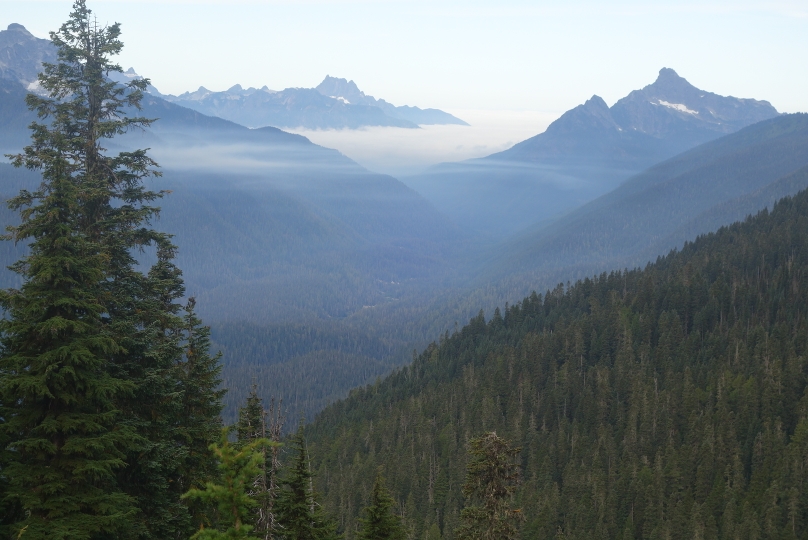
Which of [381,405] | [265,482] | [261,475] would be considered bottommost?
[381,405]

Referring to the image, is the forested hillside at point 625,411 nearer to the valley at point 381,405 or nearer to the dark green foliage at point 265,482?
the valley at point 381,405

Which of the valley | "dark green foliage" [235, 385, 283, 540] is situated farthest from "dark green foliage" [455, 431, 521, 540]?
"dark green foliage" [235, 385, 283, 540]

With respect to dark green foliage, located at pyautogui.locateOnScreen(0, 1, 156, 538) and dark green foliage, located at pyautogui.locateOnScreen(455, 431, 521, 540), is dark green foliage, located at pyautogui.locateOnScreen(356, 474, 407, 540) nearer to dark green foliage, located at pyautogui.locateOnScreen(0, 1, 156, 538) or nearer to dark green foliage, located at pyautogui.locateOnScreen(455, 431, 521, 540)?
dark green foliage, located at pyautogui.locateOnScreen(455, 431, 521, 540)

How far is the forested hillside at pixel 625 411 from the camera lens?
95875 mm

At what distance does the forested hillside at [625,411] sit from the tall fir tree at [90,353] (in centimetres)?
5851

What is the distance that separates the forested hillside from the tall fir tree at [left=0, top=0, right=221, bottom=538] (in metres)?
58.5

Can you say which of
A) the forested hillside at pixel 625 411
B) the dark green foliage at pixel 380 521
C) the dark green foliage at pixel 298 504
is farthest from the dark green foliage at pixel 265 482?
the forested hillside at pixel 625 411

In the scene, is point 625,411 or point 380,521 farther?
point 625,411

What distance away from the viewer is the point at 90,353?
23.6m

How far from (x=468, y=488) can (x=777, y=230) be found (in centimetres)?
19199

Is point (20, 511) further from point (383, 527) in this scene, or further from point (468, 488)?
point (468, 488)

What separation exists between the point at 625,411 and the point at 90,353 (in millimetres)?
123482

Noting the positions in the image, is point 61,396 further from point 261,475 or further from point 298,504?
point 298,504

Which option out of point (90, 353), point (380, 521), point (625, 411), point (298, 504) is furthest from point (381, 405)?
point (90, 353)
